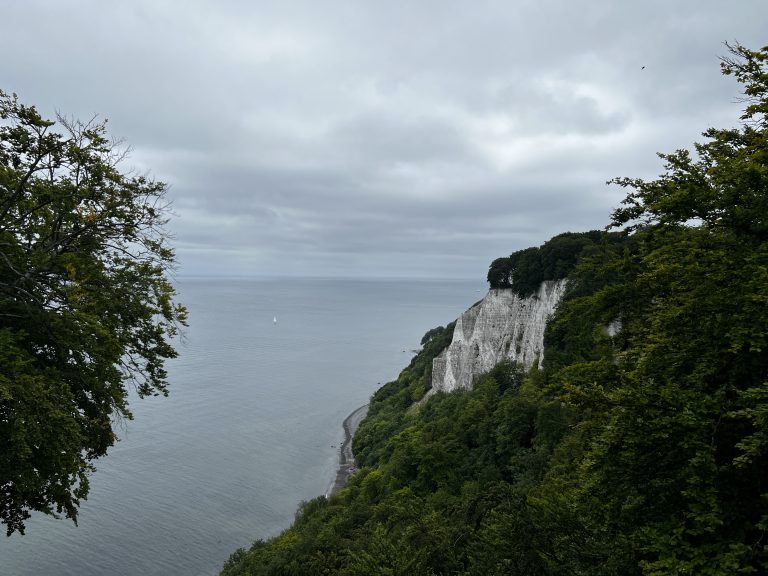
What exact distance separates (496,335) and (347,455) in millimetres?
27035

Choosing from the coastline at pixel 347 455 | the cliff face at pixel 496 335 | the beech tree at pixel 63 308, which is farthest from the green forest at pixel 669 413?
the coastline at pixel 347 455

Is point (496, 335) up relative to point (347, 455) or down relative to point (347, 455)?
up

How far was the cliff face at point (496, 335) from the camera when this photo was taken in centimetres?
4747

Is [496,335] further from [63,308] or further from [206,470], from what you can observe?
[63,308]

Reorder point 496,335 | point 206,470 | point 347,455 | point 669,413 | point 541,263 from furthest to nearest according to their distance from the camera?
1. point 347,455
2. point 206,470
3. point 496,335
4. point 541,263
5. point 669,413

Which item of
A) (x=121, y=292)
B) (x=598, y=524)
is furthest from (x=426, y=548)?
(x=121, y=292)

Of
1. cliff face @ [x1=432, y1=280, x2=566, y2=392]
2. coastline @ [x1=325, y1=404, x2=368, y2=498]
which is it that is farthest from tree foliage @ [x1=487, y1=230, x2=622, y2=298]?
coastline @ [x1=325, y1=404, x2=368, y2=498]

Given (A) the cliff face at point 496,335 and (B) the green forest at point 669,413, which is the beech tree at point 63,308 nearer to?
(B) the green forest at point 669,413

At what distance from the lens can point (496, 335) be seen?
55.1 meters

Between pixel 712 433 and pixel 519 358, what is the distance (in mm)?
43525

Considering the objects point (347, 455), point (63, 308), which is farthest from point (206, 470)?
point (63, 308)

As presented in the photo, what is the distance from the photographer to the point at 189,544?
42219 millimetres

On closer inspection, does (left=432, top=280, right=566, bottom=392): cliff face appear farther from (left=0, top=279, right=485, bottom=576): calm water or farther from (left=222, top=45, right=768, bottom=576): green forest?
(left=222, top=45, right=768, bottom=576): green forest

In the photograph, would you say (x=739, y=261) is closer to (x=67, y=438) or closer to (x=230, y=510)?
(x=67, y=438)
